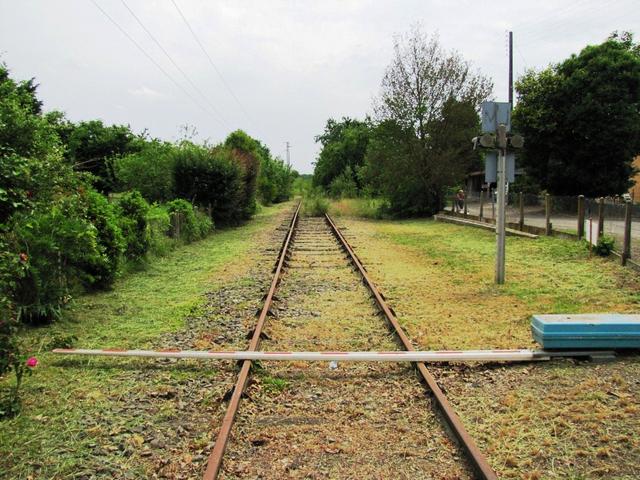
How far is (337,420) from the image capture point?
13.6 feet

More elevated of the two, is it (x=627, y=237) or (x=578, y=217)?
(x=578, y=217)

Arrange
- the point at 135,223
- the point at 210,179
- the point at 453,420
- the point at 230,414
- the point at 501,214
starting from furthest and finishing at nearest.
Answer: the point at 210,179 < the point at 135,223 < the point at 501,214 < the point at 230,414 < the point at 453,420

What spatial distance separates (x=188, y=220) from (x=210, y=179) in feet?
13.6

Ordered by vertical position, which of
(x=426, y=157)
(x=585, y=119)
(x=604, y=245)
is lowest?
(x=604, y=245)

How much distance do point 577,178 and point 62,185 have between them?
81.7 ft

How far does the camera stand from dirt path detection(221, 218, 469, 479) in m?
3.45

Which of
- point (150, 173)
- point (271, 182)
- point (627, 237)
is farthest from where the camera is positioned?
point (271, 182)

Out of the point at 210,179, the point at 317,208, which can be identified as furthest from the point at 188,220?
the point at 317,208

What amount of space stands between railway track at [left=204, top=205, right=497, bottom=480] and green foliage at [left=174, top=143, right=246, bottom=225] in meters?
13.9

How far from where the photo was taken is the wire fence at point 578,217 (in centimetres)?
1080

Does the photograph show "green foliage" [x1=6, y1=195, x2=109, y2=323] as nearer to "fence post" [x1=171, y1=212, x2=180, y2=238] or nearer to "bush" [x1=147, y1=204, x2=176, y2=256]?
"bush" [x1=147, y1=204, x2=176, y2=256]

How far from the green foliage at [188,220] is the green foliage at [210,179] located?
2035 millimetres

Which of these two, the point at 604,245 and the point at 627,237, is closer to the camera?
the point at 627,237

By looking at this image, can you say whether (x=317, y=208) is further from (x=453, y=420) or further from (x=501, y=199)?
(x=453, y=420)
